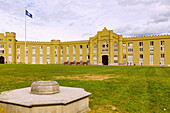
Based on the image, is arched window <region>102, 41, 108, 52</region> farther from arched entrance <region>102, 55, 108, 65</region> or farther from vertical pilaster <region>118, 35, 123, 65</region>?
vertical pilaster <region>118, 35, 123, 65</region>

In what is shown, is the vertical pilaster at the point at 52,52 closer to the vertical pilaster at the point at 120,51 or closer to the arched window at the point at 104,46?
the arched window at the point at 104,46

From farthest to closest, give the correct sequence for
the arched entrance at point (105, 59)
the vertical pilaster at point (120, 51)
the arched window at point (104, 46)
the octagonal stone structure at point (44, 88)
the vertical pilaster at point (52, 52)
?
the vertical pilaster at point (52, 52)
the arched entrance at point (105, 59)
the arched window at point (104, 46)
the vertical pilaster at point (120, 51)
the octagonal stone structure at point (44, 88)

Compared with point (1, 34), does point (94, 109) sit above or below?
below

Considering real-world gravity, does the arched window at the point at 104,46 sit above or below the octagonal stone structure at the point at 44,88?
above

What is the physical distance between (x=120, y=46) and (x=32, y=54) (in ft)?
152

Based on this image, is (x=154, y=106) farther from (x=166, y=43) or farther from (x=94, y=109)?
(x=166, y=43)

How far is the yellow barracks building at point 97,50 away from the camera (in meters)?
55.2

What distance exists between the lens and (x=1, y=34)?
2862 inches

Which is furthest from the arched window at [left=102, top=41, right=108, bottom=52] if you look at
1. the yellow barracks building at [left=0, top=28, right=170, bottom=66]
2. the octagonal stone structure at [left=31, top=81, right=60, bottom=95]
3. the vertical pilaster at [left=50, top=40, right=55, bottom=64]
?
the octagonal stone structure at [left=31, top=81, right=60, bottom=95]

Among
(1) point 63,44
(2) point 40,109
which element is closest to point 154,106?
(2) point 40,109

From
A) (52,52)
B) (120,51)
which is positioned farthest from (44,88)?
(52,52)

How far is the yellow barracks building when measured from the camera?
181ft

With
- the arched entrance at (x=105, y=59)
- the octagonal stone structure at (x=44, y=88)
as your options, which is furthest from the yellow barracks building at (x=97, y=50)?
the octagonal stone structure at (x=44, y=88)

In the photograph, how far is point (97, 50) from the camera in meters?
63.9
